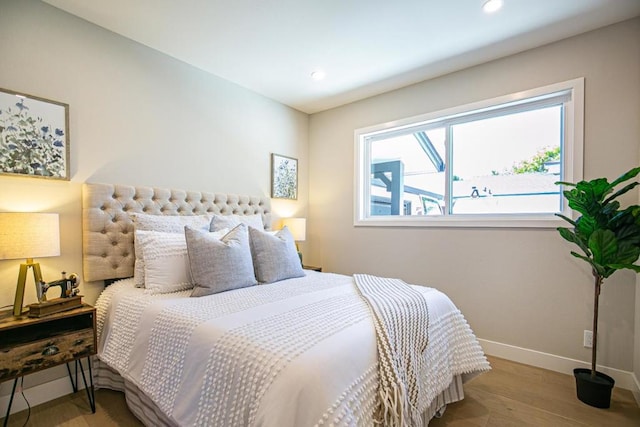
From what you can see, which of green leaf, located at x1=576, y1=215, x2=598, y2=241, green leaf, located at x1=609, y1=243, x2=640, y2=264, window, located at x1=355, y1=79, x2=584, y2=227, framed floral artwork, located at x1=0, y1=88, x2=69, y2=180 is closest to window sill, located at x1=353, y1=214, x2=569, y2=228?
window, located at x1=355, y1=79, x2=584, y2=227

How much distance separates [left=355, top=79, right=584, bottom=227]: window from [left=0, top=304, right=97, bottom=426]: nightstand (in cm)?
265

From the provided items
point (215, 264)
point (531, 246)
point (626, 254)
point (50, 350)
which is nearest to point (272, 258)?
point (215, 264)

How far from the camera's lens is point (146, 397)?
1.66 m

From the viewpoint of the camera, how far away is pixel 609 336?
7.30ft

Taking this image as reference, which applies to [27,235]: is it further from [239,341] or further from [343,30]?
[343,30]

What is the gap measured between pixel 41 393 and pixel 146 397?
93 cm

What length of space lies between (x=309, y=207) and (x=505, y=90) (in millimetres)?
2484

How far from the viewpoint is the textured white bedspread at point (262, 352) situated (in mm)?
1015

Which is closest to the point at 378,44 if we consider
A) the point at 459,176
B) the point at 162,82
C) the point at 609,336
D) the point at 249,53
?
the point at 249,53

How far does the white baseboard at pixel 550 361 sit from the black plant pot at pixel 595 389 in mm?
274

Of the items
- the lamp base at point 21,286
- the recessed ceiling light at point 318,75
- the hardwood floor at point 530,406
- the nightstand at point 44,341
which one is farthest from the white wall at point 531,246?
the lamp base at point 21,286

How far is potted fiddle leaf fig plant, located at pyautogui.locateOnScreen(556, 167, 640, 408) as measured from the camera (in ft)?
6.02

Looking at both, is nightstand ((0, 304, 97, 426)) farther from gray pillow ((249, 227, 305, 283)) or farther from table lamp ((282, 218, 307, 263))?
table lamp ((282, 218, 307, 263))

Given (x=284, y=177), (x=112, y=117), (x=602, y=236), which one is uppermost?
(x=112, y=117)
